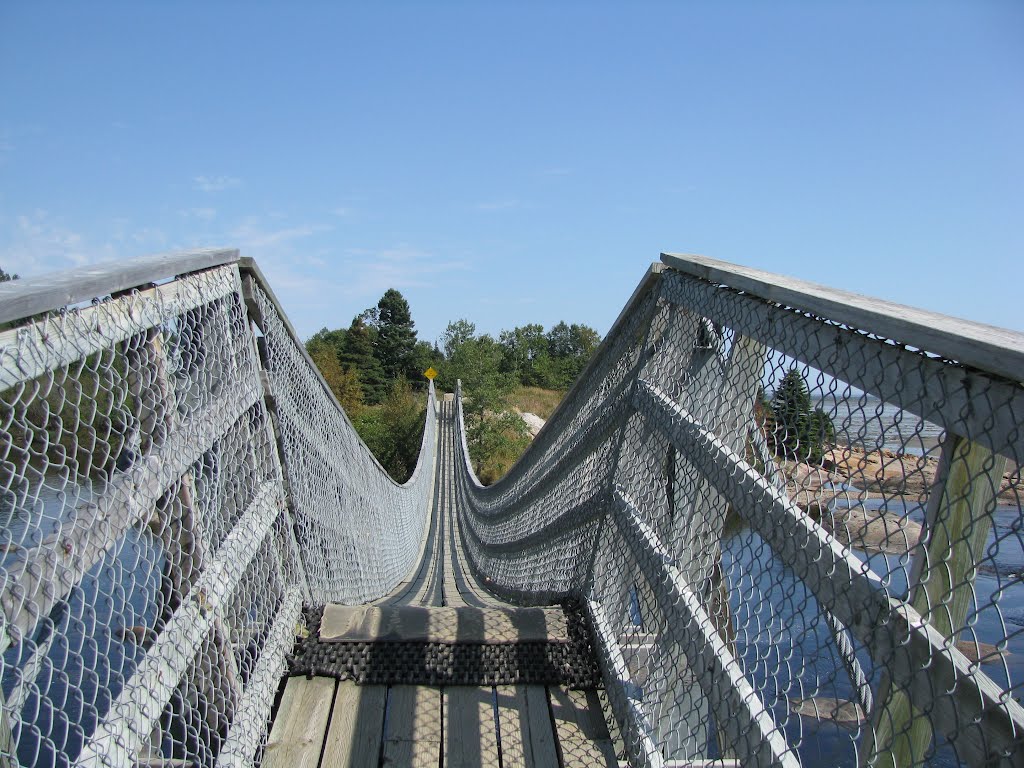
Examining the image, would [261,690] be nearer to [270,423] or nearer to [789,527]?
[270,423]

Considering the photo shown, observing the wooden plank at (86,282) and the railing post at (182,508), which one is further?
the railing post at (182,508)

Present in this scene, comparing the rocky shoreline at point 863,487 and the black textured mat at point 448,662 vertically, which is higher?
the rocky shoreline at point 863,487

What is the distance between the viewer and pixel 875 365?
0.92m

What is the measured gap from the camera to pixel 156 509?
1.23 meters

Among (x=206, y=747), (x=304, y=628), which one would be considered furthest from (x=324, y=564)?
(x=206, y=747)

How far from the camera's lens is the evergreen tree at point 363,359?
146ft

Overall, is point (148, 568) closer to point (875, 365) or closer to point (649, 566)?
point (649, 566)

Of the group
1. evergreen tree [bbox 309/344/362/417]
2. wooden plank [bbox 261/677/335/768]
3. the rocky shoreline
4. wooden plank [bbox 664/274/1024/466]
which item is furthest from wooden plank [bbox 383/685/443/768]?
evergreen tree [bbox 309/344/362/417]

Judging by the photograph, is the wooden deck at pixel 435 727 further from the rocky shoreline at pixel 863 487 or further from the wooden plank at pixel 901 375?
the wooden plank at pixel 901 375

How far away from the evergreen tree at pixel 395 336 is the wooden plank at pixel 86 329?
4754 cm

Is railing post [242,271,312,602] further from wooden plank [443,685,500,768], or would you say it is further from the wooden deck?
wooden plank [443,685,500,768]

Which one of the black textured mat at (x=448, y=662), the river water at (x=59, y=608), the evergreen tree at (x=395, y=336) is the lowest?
the black textured mat at (x=448, y=662)

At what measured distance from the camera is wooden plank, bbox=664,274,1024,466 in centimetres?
70

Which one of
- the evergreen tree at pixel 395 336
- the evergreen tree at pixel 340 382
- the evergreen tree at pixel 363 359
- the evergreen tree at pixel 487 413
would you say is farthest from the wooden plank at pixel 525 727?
the evergreen tree at pixel 395 336
